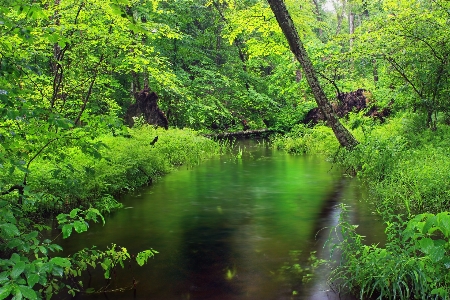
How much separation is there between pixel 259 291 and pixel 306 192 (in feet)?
18.8

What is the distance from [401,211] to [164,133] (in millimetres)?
9961

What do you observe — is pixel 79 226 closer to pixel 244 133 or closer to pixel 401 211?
pixel 401 211

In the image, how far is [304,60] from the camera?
1191cm

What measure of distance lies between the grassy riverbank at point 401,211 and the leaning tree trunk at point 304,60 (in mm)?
528

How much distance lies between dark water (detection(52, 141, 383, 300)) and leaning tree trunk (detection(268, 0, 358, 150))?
1223 millimetres

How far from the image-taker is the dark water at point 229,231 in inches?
200

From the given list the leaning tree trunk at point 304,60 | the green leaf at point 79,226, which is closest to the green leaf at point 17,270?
the green leaf at point 79,226

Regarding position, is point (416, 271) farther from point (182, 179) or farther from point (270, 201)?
point (182, 179)

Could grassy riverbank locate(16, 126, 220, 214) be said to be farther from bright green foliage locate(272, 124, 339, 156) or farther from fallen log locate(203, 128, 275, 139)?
fallen log locate(203, 128, 275, 139)

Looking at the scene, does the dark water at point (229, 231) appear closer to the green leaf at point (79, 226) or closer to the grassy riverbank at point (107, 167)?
the grassy riverbank at point (107, 167)

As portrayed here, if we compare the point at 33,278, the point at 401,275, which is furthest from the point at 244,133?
the point at 33,278

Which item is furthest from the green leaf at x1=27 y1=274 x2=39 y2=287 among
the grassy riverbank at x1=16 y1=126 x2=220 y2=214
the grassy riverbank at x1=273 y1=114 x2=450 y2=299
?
the grassy riverbank at x1=273 y1=114 x2=450 y2=299

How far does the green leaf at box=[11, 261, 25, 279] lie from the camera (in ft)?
9.27

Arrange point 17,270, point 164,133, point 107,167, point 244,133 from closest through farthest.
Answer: point 17,270, point 107,167, point 164,133, point 244,133
